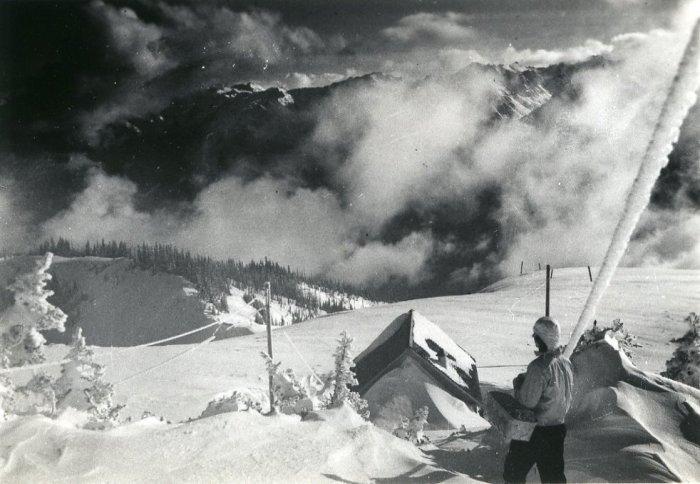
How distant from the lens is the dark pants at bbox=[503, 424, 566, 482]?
4.18 metres

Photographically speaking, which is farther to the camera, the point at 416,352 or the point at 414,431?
the point at 416,352

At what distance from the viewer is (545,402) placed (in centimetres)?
411

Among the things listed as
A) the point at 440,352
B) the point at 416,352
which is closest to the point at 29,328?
the point at 416,352

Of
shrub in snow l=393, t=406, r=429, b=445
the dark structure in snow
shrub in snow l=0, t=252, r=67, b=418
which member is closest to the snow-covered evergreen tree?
shrub in snow l=0, t=252, r=67, b=418

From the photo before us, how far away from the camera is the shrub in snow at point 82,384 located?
7.00 m

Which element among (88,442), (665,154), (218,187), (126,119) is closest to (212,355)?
(218,187)

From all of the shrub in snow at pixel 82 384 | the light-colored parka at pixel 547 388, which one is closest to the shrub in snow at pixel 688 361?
the light-colored parka at pixel 547 388

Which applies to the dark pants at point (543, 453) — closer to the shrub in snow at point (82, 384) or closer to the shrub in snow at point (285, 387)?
the shrub in snow at point (285, 387)

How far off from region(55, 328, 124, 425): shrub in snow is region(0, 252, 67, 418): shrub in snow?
28 cm

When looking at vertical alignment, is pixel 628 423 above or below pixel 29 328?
below

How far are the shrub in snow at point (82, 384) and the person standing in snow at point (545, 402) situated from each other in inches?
204

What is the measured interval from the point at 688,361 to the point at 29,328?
9153 mm

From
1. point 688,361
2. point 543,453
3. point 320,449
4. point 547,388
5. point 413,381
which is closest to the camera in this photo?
point 547,388

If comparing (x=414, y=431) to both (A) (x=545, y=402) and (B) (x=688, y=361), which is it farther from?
(B) (x=688, y=361)
